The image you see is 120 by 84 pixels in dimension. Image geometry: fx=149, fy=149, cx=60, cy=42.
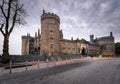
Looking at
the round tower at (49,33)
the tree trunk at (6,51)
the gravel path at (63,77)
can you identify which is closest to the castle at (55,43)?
the round tower at (49,33)

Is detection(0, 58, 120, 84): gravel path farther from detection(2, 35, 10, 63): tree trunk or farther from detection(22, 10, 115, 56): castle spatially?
detection(22, 10, 115, 56): castle

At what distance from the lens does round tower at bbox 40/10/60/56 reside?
56281mm

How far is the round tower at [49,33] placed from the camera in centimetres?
5628

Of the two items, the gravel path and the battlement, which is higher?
the battlement

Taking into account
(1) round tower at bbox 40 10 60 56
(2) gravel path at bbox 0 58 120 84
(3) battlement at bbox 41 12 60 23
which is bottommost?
(2) gravel path at bbox 0 58 120 84

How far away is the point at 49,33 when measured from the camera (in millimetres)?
56812

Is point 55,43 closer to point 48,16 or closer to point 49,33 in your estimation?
point 49,33

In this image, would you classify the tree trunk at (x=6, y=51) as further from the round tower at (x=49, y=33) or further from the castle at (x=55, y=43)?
the round tower at (x=49, y=33)

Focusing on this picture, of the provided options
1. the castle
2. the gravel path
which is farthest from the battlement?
the gravel path

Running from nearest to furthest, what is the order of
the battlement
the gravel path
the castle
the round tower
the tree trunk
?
the gravel path
the tree trunk
the round tower
the castle
the battlement

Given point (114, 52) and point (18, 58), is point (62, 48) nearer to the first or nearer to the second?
point (18, 58)

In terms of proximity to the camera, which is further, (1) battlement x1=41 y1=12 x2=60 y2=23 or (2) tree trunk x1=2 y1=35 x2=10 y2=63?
(1) battlement x1=41 y1=12 x2=60 y2=23

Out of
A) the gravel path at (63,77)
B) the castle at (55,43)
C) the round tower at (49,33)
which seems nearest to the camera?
the gravel path at (63,77)

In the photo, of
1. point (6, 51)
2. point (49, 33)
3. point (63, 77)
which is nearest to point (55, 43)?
point (49, 33)
